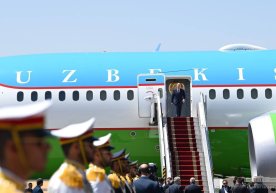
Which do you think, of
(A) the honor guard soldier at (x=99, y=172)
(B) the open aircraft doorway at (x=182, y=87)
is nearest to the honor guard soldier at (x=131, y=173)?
(A) the honor guard soldier at (x=99, y=172)

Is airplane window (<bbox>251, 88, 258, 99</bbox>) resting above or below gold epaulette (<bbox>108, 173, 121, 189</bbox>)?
above

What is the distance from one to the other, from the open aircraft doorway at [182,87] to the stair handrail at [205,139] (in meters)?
0.83

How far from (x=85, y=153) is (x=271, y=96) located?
694 inches

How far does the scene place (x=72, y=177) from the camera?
18.3 ft

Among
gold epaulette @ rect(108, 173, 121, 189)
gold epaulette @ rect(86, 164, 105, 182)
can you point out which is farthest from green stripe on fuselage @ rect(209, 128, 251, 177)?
gold epaulette @ rect(86, 164, 105, 182)

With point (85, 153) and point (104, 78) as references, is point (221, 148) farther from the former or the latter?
point (85, 153)

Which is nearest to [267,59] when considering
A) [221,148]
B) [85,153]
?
[221,148]

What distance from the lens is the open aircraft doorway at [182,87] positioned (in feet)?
74.2

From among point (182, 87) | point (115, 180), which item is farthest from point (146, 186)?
point (182, 87)

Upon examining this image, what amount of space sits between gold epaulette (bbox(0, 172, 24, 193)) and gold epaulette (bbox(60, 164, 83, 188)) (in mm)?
1725

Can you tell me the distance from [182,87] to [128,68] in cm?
187

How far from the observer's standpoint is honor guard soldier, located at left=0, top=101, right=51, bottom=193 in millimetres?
3492

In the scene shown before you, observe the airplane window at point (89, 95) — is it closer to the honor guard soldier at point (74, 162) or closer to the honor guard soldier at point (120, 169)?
the honor guard soldier at point (120, 169)

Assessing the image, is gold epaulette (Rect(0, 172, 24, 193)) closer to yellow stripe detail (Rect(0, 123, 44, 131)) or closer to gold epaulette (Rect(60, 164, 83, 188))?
yellow stripe detail (Rect(0, 123, 44, 131))
